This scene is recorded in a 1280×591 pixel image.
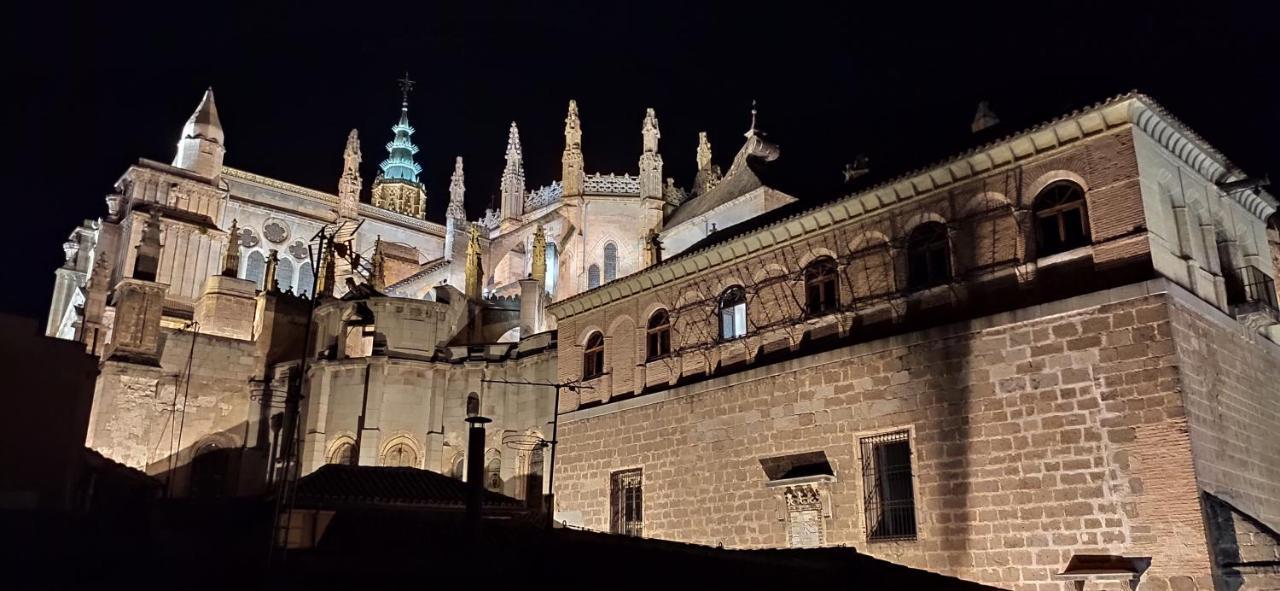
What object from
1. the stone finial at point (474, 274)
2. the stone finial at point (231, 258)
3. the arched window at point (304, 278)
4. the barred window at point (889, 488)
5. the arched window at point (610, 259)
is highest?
the arched window at point (304, 278)

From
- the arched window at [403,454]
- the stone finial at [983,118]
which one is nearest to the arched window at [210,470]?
the arched window at [403,454]

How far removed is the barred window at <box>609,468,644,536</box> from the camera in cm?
2270

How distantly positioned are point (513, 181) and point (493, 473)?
2613 cm

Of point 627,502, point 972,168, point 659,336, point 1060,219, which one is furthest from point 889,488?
point 659,336

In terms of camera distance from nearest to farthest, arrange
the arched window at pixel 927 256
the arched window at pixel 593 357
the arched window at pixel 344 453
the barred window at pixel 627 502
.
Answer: the arched window at pixel 927 256
the barred window at pixel 627 502
the arched window at pixel 593 357
the arched window at pixel 344 453

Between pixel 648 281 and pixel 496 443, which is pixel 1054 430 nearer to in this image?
pixel 648 281

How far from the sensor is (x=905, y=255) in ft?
61.0

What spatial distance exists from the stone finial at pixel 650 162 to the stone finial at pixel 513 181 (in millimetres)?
9431

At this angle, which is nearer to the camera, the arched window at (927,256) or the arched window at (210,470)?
the arched window at (927,256)

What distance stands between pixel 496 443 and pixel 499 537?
35.4ft

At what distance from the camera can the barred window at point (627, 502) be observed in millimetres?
22703

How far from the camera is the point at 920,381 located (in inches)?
683

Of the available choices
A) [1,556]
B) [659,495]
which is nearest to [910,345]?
[659,495]

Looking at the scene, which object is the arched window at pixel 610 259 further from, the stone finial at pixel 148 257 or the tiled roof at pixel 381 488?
the tiled roof at pixel 381 488
